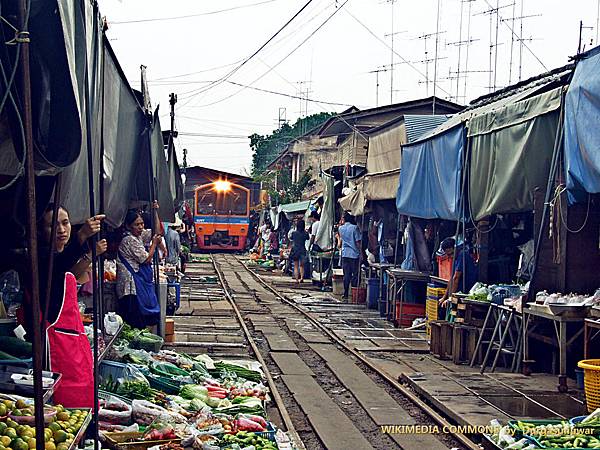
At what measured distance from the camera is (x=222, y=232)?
4212 cm

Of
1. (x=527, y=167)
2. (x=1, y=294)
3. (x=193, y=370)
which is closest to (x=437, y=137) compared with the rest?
(x=527, y=167)

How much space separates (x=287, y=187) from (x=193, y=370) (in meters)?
33.2

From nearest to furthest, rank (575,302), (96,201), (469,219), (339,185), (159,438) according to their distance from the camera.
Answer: (96,201), (159,438), (575,302), (469,219), (339,185)

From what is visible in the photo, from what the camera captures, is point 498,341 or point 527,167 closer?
point 527,167

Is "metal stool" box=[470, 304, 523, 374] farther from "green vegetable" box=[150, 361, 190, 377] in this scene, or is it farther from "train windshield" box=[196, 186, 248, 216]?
"train windshield" box=[196, 186, 248, 216]

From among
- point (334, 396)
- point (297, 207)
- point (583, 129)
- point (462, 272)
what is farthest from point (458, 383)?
point (297, 207)

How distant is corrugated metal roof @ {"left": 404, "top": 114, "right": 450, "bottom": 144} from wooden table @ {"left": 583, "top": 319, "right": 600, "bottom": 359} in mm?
8591

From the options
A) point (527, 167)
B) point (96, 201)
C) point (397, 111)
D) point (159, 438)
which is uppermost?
point (397, 111)

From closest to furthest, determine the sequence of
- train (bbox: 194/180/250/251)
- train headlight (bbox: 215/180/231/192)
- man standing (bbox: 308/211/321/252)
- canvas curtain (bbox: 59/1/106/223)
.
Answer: canvas curtain (bbox: 59/1/106/223) < man standing (bbox: 308/211/321/252) < train (bbox: 194/180/250/251) < train headlight (bbox: 215/180/231/192)

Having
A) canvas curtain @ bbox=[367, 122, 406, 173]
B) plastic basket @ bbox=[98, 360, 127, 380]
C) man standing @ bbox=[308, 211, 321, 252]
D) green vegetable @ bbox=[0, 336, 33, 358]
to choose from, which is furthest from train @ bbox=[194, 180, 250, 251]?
green vegetable @ bbox=[0, 336, 33, 358]

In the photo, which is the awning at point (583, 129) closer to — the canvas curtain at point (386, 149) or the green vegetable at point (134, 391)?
the green vegetable at point (134, 391)

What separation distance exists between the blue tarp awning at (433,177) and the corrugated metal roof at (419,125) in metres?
0.56

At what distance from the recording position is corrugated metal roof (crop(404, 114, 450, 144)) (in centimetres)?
1733

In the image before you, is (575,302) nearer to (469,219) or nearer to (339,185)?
(469,219)
